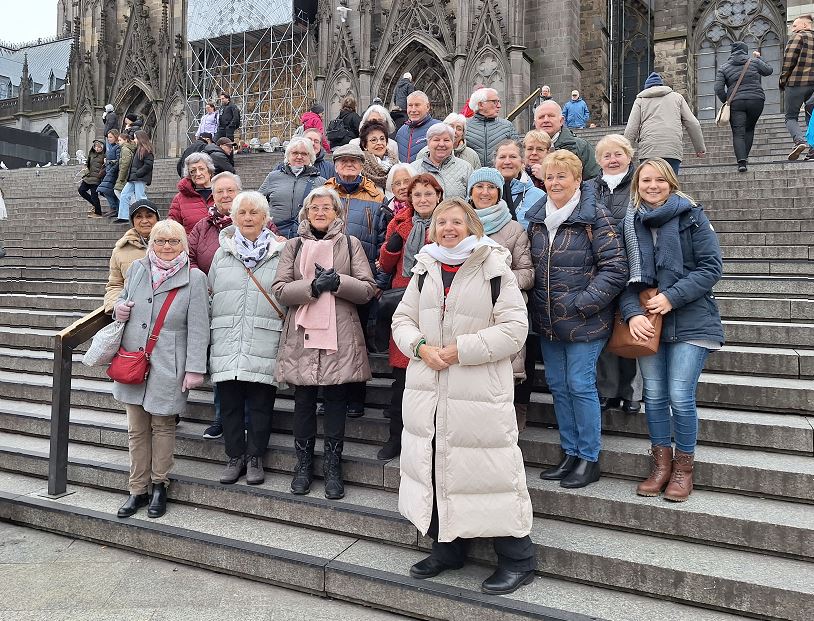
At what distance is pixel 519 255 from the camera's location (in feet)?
12.3

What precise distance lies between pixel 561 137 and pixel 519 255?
68.6 inches

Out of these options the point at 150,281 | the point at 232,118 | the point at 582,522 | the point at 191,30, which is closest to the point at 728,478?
the point at 582,522

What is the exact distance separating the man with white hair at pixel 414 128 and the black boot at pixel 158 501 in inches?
136

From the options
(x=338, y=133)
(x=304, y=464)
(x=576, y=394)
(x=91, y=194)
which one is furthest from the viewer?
(x=91, y=194)

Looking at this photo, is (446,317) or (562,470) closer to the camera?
(446,317)

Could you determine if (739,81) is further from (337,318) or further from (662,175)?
(337,318)

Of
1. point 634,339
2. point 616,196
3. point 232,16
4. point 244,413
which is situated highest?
point 232,16

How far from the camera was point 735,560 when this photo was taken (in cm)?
306

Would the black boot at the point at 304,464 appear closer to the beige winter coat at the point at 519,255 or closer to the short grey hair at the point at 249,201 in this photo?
the beige winter coat at the point at 519,255

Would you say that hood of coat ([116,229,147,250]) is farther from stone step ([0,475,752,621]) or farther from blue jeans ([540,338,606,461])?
blue jeans ([540,338,606,461])

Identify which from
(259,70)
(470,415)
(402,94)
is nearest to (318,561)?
(470,415)

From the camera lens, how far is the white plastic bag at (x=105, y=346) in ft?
13.2

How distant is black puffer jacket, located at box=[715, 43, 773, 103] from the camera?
8312mm

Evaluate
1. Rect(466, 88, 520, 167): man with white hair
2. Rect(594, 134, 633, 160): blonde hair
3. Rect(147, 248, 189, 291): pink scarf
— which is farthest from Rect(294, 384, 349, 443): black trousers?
Rect(466, 88, 520, 167): man with white hair
